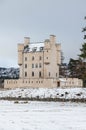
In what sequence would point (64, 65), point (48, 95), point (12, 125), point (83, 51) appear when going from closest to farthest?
point (12, 125) < point (83, 51) < point (48, 95) < point (64, 65)

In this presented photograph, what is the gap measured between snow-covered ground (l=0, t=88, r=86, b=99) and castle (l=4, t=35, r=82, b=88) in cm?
1011

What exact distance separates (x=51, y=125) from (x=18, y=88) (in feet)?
287

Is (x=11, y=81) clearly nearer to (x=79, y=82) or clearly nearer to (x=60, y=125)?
(x=79, y=82)

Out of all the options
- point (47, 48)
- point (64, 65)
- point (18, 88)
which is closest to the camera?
point (18, 88)

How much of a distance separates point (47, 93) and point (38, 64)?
95.4 ft

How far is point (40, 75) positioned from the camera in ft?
414

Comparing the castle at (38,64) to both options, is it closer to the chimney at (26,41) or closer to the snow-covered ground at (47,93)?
the chimney at (26,41)

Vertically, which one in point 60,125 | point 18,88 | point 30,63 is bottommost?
point 60,125

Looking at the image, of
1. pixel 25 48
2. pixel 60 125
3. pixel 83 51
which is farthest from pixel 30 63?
pixel 60 125

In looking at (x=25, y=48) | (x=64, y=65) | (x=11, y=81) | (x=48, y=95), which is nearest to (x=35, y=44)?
(x=25, y=48)

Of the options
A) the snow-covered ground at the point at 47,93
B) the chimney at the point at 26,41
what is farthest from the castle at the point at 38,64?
the snow-covered ground at the point at 47,93

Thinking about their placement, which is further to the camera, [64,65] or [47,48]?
[64,65]

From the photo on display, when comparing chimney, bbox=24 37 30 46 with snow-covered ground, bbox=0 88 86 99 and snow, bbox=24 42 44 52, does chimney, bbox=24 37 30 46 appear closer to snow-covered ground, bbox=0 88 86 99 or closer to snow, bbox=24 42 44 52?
snow, bbox=24 42 44 52

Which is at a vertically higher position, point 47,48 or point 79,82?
point 47,48
